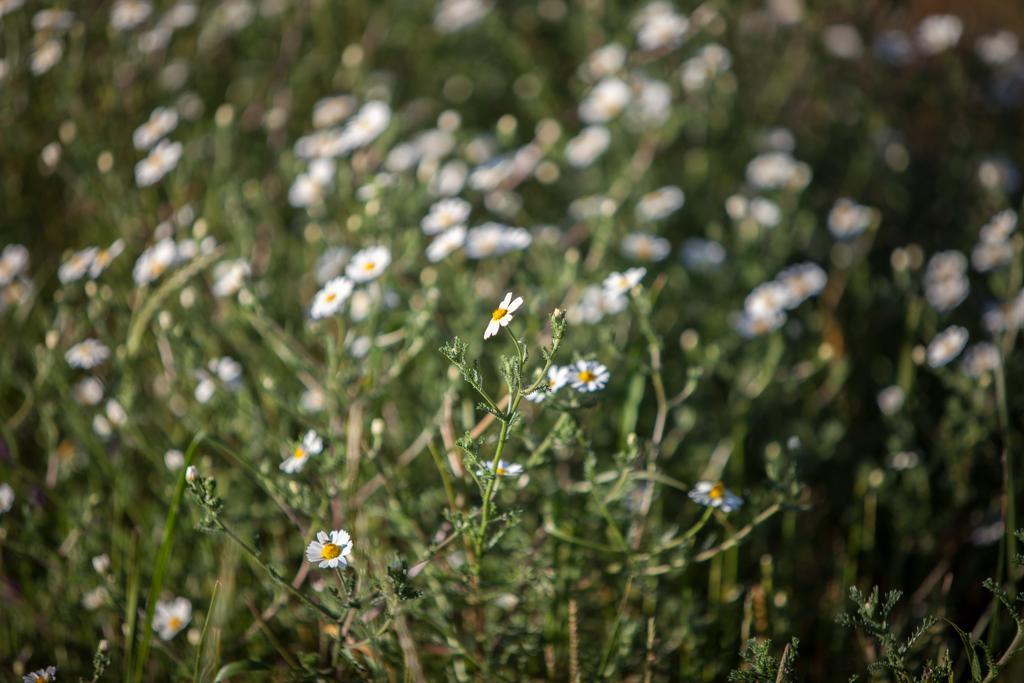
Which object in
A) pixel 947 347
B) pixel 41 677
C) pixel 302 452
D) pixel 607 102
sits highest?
pixel 302 452

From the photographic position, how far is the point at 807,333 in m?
2.74

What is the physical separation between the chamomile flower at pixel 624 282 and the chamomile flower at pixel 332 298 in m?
0.60

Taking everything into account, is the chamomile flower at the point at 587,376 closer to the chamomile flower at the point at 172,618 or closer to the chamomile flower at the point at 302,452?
the chamomile flower at the point at 302,452

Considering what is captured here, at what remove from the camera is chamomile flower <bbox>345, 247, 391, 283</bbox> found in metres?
1.92

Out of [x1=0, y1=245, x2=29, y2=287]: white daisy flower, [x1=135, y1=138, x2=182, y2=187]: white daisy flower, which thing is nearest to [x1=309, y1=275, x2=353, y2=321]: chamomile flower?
[x1=135, y1=138, x2=182, y2=187]: white daisy flower

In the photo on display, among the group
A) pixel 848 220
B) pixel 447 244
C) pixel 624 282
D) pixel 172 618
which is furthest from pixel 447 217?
pixel 848 220

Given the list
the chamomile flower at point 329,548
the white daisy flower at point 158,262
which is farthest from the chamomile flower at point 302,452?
A: the white daisy flower at point 158,262

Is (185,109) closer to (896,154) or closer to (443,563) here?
(443,563)

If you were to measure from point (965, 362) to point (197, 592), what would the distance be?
2179 mm

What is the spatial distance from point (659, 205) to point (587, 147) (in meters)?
0.47

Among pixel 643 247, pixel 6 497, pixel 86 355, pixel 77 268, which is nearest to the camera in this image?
pixel 6 497

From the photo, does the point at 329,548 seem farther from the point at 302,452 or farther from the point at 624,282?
the point at 624,282

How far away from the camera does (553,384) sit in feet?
5.23

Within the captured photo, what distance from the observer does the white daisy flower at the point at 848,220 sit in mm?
2840
